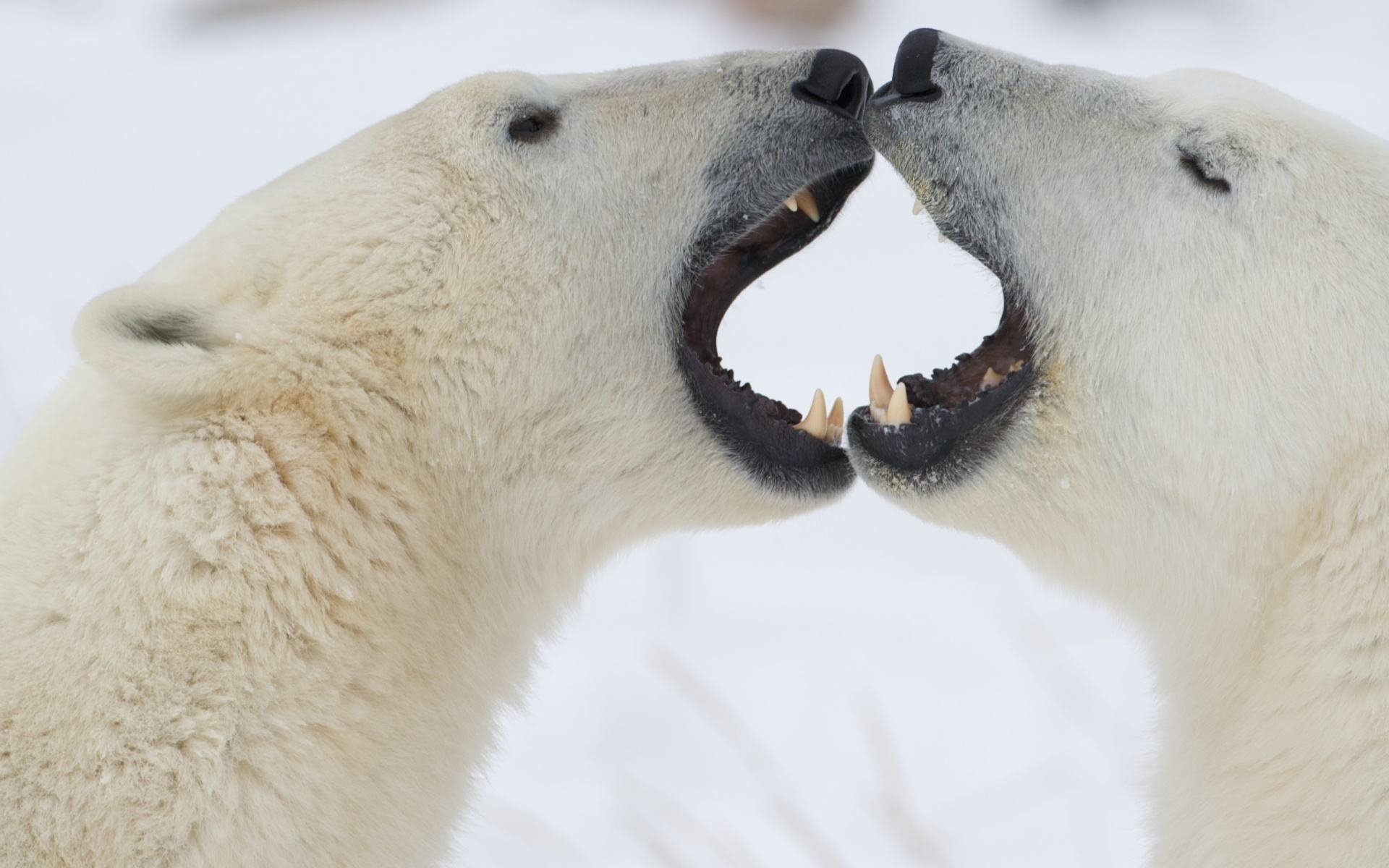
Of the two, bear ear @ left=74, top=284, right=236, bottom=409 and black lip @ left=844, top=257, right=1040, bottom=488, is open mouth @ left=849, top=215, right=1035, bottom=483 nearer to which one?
black lip @ left=844, top=257, right=1040, bottom=488

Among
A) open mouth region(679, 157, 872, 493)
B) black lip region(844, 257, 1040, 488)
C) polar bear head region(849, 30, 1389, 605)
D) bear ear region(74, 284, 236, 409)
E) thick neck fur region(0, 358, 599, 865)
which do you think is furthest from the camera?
open mouth region(679, 157, 872, 493)

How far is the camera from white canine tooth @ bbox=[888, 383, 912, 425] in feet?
8.00

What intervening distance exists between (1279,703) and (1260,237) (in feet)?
2.36

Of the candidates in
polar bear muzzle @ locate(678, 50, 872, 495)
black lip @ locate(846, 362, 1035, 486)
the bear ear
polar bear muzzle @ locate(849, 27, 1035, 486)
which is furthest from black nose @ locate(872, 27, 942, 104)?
the bear ear

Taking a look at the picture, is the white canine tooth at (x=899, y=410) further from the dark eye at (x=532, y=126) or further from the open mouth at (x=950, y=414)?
the dark eye at (x=532, y=126)

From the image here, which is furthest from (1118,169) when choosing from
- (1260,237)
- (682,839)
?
(682,839)

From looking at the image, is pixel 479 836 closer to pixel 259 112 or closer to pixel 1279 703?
pixel 1279 703

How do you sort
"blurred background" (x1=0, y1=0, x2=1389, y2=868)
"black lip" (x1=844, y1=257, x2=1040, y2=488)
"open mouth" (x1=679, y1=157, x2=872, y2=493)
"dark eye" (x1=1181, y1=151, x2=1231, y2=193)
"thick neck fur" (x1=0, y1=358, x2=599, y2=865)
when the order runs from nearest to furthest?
"thick neck fur" (x1=0, y1=358, x2=599, y2=865) < "dark eye" (x1=1181, y1=151, x2=1231, y2=193) < "black lip" (x1=844, y1=257, x2=1040, y2=488) < "open mouth" (x1=679, y1=157, x2=872, y2=493) < "blurred background" (x1=0, y1=0, x2=1389, y2=868)

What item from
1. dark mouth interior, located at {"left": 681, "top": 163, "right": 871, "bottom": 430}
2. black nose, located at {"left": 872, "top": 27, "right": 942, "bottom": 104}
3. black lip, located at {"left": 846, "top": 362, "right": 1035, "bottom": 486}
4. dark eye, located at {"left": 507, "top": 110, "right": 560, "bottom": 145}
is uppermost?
black nose, located at {"left": 872, "top": 27, "right": 942, "bottom": 104}

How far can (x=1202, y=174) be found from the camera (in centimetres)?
234

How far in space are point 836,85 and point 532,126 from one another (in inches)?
21.9

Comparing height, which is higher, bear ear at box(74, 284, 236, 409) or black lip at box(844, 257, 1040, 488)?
bear ear at box(74, 284, 236, 409)

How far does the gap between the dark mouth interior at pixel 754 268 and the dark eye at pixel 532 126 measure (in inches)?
14.8

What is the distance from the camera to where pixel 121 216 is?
27.6ft
